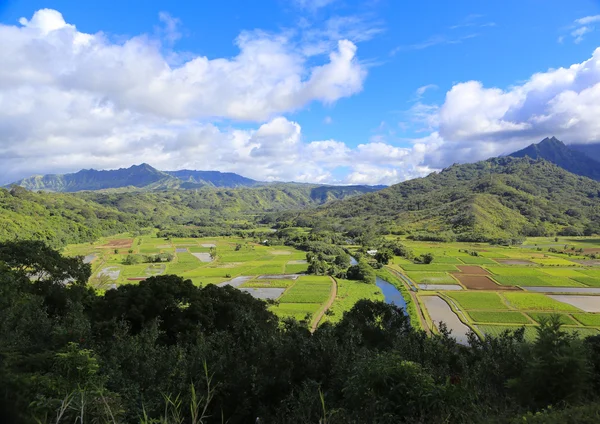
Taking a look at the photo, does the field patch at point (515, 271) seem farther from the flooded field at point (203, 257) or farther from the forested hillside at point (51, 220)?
the forested hillside at point (51, 220)

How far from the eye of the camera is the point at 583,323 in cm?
3428

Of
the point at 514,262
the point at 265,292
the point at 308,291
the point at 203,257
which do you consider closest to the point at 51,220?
the point at 203,257

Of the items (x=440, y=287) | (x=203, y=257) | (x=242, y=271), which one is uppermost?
(x=203, y=257)

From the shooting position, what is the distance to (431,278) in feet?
184

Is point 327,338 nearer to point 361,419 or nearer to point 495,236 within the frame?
point 361,419

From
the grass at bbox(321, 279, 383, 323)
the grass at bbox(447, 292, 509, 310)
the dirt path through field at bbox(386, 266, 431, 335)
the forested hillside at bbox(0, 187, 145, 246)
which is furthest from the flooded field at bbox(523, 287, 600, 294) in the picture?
the forested hillside at bbox(0, 187, 145, 246)

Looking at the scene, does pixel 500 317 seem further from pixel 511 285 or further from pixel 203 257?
pixel 203 257

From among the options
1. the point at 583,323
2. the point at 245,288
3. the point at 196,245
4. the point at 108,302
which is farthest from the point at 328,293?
the point at 196,245

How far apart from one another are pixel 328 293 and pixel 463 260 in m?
39.0

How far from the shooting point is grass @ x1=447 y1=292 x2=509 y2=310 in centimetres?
4097

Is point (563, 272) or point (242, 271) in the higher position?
point (242, 271)

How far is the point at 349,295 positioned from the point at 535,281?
30696 mm

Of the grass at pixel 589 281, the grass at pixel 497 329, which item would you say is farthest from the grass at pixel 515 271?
the grass at pixel 497 329

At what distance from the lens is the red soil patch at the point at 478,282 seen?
49.6 metres
